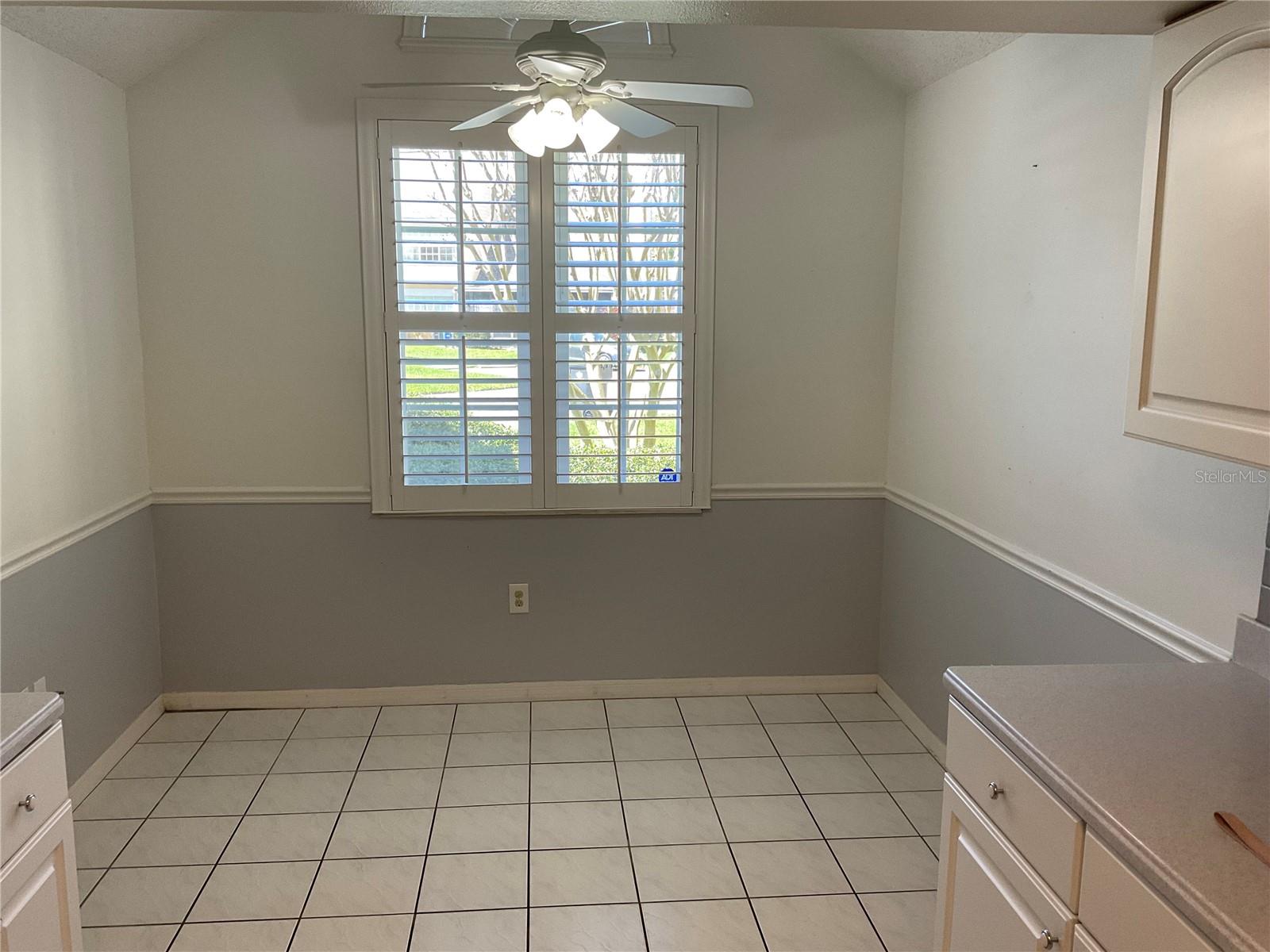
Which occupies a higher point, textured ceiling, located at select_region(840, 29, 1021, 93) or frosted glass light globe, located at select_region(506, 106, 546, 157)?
textured ceiling, located at select_region(840, 29, 1021, 93)

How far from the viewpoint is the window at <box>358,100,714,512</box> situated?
342 centimetres

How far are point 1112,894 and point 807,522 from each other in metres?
2.51

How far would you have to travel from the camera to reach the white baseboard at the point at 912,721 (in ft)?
10.8

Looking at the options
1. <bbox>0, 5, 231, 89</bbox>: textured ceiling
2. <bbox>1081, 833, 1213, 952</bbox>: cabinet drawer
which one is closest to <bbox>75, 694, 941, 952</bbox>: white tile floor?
<bbox>1081, 833, 1213, 952</bbox>: cabinet drawer

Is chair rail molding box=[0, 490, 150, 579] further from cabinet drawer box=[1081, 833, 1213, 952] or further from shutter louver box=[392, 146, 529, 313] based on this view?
cabinet drawer box=[1081, 833, 1213, 952]

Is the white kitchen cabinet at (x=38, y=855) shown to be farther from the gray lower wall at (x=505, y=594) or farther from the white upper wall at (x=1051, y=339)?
the white upper wall at (x=1051, y=339)

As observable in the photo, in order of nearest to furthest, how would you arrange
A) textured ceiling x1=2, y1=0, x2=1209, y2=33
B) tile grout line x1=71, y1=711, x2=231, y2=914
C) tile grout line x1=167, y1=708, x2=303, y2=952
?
textured ceiling x1=2, y1=0, x2=1209, y2=33 < tile grout line x1=167, y1=708, x2=303, y2=952 < tile grout line x1=71, y1=711, x2=231, y2=914

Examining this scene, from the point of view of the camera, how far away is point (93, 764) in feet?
10.1

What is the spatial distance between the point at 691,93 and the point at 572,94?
35 centimetres

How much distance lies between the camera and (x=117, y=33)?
290 centimetres

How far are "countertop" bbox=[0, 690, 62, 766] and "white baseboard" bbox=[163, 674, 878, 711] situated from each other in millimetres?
2030

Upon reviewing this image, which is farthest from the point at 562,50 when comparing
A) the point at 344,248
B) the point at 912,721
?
the point at 912,721

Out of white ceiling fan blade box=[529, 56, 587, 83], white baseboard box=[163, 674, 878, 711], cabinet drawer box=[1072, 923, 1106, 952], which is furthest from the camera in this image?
white baseboard box=[163, 674, 878, 711]

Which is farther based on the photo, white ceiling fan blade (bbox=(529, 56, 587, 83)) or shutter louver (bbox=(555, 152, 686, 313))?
shutter louver (bbox=(555, 152, 686, 313))
